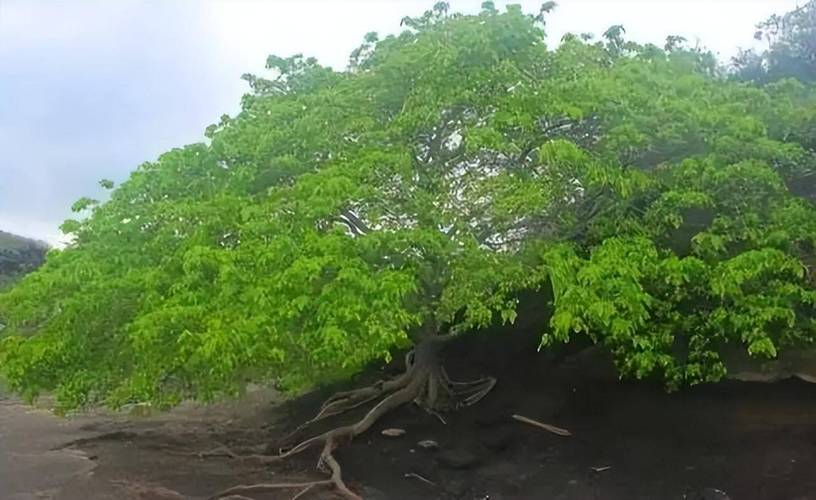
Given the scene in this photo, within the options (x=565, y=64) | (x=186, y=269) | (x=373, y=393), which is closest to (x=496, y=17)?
(x=565, y=64)

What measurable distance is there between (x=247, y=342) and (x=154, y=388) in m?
2.19

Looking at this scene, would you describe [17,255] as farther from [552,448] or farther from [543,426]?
[552,448]

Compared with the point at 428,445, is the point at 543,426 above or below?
above

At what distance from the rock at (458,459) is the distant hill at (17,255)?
87.7 ft

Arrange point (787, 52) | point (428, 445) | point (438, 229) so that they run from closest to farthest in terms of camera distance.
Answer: point (438, 229)
point (428, 445)
point (787, 52)

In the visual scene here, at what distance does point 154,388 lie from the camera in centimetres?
1072

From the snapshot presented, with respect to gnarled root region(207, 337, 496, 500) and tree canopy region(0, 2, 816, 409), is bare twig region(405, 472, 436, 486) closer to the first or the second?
gnarled root region(207, 337, 496, 500)

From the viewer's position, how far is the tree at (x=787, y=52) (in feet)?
52.2

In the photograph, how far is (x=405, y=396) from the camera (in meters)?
14.1

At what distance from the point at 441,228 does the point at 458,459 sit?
3.78m

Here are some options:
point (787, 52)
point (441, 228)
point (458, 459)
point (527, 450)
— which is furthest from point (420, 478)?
point (787, 52)

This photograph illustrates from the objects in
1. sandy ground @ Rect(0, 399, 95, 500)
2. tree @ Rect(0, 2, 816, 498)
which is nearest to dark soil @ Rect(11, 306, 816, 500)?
sandy ground @ Rect(0, 399, 95, 500)

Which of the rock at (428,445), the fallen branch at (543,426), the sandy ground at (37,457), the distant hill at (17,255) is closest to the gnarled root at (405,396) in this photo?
the rock at (428,445)

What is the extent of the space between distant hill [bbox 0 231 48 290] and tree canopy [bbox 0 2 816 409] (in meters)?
25.4
